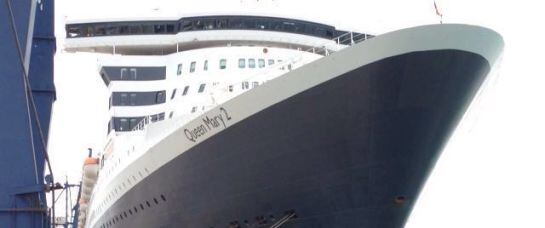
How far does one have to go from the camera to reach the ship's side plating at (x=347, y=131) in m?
16.2

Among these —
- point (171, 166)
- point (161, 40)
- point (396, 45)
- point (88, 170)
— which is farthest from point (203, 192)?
point (88, 170)

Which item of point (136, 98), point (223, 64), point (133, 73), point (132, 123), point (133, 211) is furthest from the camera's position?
point (133, 73)

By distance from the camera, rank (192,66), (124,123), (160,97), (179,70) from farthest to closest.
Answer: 1. (124,123)
2. (160,97)
3. (179,70)
4. (192,66)

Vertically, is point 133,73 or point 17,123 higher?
point 133,73

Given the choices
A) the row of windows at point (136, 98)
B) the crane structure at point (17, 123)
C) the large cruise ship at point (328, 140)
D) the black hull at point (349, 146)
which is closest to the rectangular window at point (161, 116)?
the row of windows at point (136, 98)

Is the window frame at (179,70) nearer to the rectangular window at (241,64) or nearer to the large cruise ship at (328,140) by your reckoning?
the rectangular window at (241,64)

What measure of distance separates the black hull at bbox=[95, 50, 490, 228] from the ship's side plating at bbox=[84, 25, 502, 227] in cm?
2

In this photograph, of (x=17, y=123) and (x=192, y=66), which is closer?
(x=17, y=123)

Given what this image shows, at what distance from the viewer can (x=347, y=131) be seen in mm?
16562

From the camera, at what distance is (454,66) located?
16406 mm

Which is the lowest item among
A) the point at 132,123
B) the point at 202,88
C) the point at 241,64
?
the point at 132,123

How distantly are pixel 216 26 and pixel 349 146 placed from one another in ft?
34.7

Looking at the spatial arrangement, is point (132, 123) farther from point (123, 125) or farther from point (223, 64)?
point (223, 64)

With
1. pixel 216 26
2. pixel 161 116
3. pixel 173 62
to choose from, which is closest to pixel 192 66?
pixel 173 62
